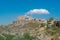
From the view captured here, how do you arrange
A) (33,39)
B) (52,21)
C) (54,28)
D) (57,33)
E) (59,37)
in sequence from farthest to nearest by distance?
(52,21), (54,28), (57,33), (59,37), (33,39)

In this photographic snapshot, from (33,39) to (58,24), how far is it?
55898 mm

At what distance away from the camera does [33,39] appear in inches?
3445

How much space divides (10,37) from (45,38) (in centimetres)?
4217

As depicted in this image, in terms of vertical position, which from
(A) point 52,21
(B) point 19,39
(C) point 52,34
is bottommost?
(B) point 19,39

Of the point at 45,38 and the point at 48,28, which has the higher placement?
the point at 48,28

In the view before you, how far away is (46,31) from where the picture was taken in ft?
437

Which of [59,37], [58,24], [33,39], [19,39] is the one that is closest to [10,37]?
[19,39]

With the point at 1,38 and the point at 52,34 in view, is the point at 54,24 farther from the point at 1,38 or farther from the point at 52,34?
the point at 1,38

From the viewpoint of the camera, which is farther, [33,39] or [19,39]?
[33,39]

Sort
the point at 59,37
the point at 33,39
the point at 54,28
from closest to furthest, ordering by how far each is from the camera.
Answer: the point at 33,39
the point at 59,37
the point at 54,28

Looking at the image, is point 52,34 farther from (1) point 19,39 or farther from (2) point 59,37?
(1) point 19,39

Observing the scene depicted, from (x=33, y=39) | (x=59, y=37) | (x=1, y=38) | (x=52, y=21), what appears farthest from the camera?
(x=52, y=21)

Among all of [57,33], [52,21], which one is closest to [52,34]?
[57,33]

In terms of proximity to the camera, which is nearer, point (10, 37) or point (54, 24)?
point (10, 37)
